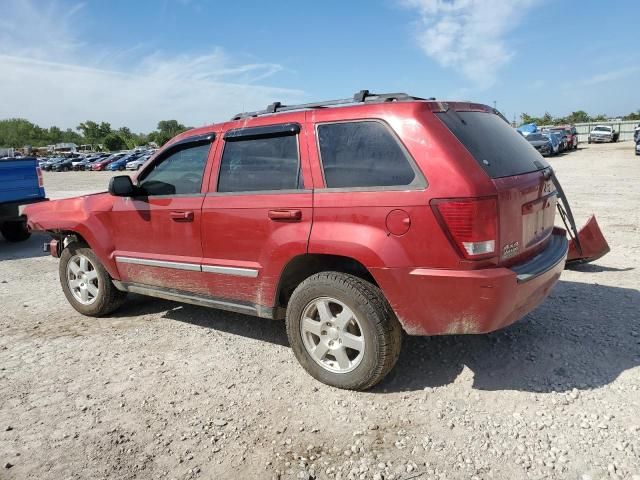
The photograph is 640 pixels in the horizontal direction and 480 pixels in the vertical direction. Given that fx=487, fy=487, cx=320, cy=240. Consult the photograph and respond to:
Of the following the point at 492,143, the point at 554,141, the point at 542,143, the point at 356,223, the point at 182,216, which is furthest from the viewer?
the point at 554,141

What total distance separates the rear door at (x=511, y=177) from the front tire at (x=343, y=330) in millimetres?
818

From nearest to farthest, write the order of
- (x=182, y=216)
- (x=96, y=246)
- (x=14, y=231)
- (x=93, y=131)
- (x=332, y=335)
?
1. (x=332, y=335)
2. (x=182, y=216)
3. (x=96, y=246)
4. (x=14, y=231)
5. (x=93, y=131)

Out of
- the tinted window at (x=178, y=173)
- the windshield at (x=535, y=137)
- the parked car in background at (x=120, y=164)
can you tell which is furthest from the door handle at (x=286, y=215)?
the parked car in background at (x=120, y=164)

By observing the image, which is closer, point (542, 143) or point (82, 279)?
point (82, 279)

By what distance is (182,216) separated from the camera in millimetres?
3914

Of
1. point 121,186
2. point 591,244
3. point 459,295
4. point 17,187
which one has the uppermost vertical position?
point 121,186

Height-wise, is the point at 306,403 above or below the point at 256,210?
below

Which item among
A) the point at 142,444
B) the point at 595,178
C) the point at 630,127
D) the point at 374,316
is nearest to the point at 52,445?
the point at 142,444

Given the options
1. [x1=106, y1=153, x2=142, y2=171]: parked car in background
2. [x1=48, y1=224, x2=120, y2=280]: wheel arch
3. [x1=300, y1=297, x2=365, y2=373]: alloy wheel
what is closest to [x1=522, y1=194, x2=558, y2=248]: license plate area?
[x1=300, y1=297, x2=365, y2=373]: alloy wheel

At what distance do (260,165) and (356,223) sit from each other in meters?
0.98

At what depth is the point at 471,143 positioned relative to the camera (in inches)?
116

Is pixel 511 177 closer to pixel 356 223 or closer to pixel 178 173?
pixel 356 223

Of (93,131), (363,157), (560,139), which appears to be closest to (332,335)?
(363,157)

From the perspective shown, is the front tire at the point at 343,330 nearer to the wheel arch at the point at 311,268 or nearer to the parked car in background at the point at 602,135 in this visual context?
the wheel arch at the point at 311,268
